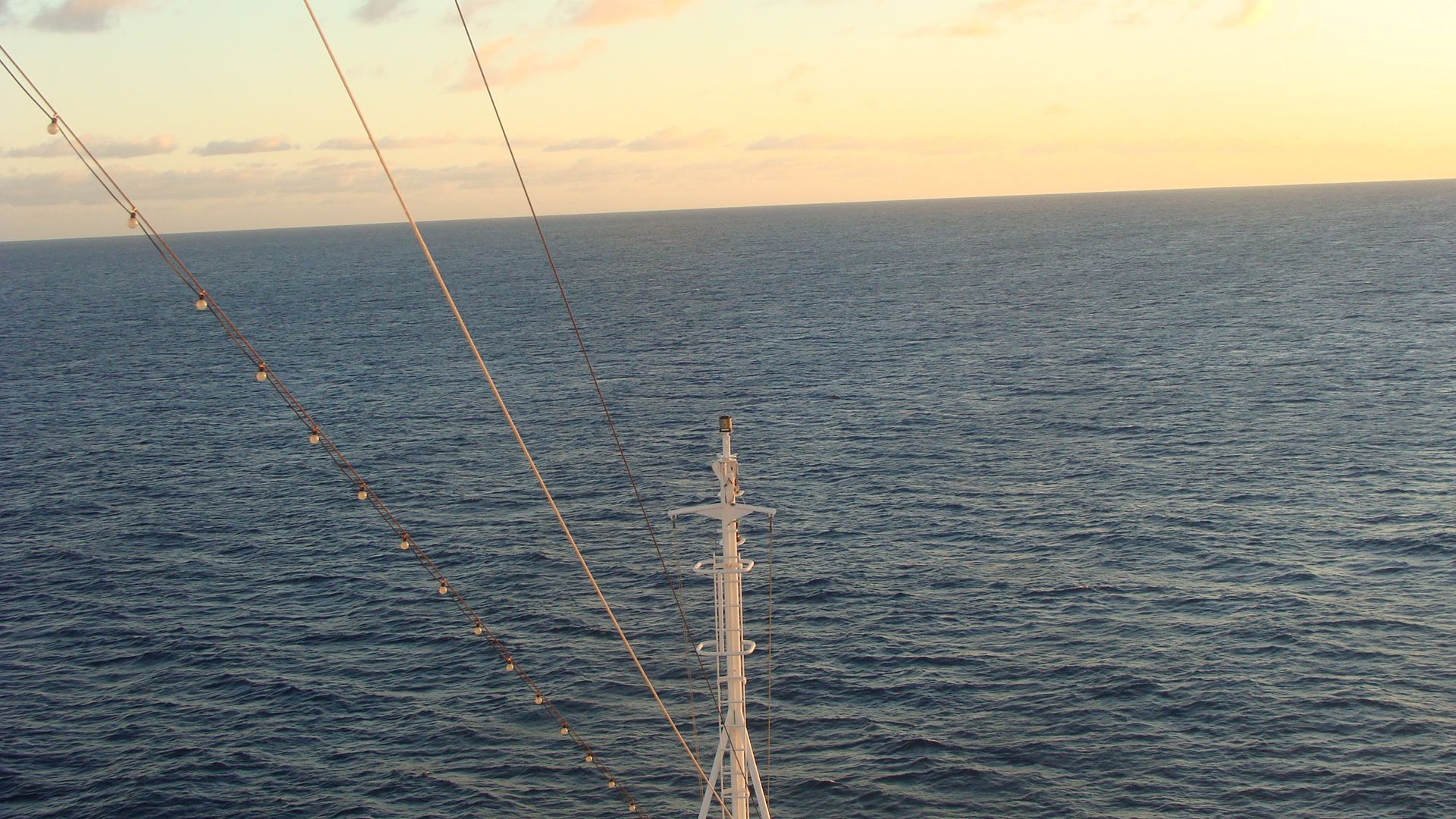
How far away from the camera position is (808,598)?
3039 inches

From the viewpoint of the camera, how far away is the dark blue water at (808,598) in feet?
185

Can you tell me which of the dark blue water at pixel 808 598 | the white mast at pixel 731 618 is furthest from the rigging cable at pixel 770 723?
the white mast at pixel 731 618

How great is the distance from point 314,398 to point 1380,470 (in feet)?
385

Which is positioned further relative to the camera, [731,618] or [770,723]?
[770,723]

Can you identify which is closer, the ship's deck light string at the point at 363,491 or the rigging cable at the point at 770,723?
the ship's deck light string at the point at 363,491

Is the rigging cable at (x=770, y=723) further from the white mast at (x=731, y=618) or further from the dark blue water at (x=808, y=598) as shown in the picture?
the white mast at (x=731, y=618)

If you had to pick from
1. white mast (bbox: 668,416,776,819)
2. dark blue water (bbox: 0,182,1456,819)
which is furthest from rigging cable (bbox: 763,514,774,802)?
white mast (bbox: 668,416,776,819)

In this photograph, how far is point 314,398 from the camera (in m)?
144

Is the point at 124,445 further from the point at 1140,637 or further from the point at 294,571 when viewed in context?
the point at 1140,637

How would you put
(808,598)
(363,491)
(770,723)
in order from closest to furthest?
(363,491)
(770,723)
(808,598)

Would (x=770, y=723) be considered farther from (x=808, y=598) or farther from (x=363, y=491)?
(x=363, y=491)

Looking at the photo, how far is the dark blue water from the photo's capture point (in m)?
56.4

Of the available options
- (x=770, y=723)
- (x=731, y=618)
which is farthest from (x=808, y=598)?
(x=731, y=618)

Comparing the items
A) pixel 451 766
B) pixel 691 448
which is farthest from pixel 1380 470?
pixel 451 766
